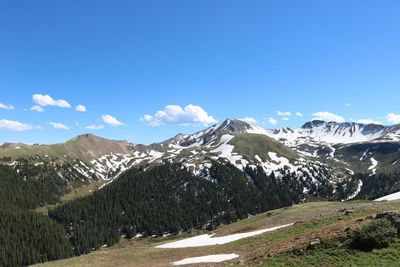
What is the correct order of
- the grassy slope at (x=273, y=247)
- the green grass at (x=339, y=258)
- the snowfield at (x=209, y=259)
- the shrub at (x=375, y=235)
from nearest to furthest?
the green grass at (x=339, y=258), the shrub at (x=375, y=235), the grassy slope at (x=273, y=247), the snowfield at (x=209, y=259)

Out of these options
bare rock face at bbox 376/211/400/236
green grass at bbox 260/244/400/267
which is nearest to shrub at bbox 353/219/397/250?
bare rock face at bbox 376/211/400/236

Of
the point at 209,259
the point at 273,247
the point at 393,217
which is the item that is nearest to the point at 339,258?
the point at 393,217

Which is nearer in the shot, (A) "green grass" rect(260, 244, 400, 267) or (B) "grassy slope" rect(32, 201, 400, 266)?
(A) "green grass" rect(260, 244, 400, 267)

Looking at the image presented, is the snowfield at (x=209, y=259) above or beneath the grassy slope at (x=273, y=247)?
beneath

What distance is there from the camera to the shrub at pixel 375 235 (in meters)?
32.2

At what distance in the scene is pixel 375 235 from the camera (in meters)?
32.2

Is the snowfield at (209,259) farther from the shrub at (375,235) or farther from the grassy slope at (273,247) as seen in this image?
the shrub at (375,235)

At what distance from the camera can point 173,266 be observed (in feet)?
137

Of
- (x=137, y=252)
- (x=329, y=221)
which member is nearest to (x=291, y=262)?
(x=329, y=221)

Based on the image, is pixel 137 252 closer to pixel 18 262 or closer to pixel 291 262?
pixel 291 262

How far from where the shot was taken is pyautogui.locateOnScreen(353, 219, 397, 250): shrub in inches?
1266

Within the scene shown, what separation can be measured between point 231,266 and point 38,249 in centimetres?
18777

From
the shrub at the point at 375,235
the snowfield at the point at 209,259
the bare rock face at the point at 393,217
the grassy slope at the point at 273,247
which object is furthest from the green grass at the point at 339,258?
the snowfield at the point at 209,259

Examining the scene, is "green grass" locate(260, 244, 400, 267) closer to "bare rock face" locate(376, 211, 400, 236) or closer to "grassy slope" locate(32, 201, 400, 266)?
"grassy slope" locate(32, 201, 400, 266)
